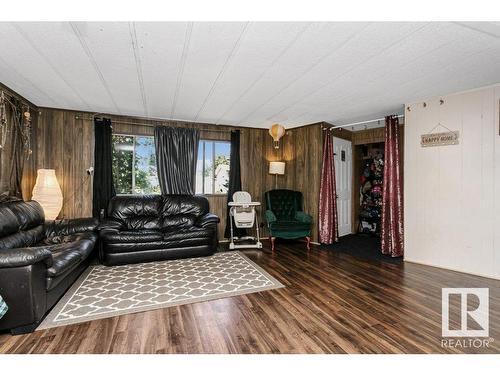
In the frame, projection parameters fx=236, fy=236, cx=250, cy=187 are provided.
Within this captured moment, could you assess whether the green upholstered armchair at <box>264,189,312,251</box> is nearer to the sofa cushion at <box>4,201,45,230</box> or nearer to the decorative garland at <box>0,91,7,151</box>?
the sofa cushion at <box>4,201,45,230</box>

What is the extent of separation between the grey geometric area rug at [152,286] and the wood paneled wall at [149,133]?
162 centimetres

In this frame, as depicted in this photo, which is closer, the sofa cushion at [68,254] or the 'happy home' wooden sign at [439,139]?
the sofa cushion at [68,254]

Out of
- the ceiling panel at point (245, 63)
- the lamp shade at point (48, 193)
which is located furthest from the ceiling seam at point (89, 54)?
the lamp shade at point (48, 193)

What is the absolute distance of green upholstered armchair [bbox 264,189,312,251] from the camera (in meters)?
4.39

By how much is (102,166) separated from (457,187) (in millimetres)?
5532

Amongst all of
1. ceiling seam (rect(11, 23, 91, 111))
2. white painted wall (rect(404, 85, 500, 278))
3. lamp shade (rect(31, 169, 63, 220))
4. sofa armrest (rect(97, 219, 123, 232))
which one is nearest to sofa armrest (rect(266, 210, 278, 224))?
white painted wall (rect(404, 85, 500, 278))

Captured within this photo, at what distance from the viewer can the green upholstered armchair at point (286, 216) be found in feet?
14.4

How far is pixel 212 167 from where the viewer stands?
17.0ft

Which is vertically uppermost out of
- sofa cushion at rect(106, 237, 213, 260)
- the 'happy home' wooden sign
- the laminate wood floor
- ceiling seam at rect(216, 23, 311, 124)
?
ceiling seam at rect(216, 23, 311, 124)

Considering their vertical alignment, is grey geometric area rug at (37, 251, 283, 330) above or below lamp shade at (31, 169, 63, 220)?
below

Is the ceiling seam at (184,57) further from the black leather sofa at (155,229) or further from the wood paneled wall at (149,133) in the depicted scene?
the black leather sofa at (155,229)

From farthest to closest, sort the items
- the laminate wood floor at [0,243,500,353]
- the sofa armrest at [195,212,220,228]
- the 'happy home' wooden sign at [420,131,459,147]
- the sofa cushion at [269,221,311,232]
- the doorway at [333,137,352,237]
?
the doorway at [333,137,352,237] → the sofa cushion at [269,221,311,232] → the sofa armrest at [195,212,220,228] → the 'happy home' wooden sign at [420,131,459,147] → the laminate wood floor at [0,243,500,353]

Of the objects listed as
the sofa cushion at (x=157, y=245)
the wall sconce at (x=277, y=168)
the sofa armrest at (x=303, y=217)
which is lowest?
the sofa cushion at (x=157, y=245)

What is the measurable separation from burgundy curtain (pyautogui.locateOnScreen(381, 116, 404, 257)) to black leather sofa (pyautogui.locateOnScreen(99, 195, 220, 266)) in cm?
289
